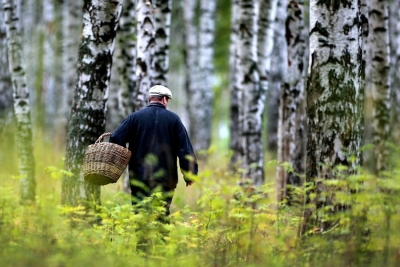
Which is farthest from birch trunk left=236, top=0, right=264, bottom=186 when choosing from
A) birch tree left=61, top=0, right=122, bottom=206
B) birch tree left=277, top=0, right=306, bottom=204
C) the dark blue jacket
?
the dark blue jacket

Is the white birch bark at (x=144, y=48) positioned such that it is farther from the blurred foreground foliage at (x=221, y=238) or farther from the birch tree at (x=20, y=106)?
the blurred foreground foliage at (x=221, y=238)

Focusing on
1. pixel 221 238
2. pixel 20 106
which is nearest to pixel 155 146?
pixel 221 238

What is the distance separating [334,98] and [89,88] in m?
3.57

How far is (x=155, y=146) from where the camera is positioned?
8.44m

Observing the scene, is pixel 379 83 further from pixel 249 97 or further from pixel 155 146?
pixel 155 146

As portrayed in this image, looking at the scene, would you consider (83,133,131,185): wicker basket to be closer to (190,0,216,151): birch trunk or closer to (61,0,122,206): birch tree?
(61,0,122,206): birch tree

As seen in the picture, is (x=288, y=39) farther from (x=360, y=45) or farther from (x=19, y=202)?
(x=19, y=202)

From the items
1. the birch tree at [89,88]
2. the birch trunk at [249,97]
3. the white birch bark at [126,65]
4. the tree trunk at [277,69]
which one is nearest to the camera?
the birch tree at [89,88]

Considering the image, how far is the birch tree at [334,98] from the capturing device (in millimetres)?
7059

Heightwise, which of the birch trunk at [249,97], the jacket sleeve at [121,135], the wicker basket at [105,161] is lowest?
the wicker basket at [105,161]

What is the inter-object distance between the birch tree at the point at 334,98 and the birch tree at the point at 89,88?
3.12 m

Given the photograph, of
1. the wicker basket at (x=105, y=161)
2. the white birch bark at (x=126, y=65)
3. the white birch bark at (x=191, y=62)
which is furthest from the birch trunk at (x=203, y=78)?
the wicker basket at (x=105, y=161)

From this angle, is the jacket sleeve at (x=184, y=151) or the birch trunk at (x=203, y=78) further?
the birch trunk at (x=203, y=78)

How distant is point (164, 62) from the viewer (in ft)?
46.7
